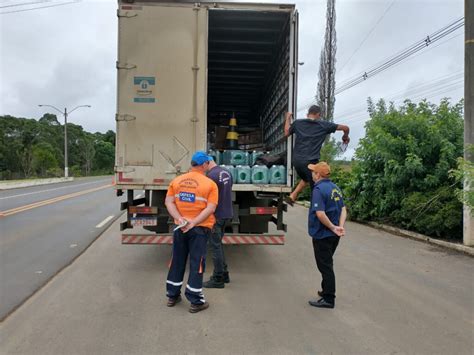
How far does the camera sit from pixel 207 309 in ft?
15.4

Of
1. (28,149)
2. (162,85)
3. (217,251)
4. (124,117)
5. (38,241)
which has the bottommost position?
(38,241)

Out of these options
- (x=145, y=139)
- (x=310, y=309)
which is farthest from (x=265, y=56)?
(x=310, y=309)

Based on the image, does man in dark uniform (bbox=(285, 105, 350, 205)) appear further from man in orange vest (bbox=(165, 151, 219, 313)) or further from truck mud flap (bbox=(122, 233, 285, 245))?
man in orange vest (bbox=(165, 151, 219, 313))

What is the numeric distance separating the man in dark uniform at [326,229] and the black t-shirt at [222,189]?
1255 mm

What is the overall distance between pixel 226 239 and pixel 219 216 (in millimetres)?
745

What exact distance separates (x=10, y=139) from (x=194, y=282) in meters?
63.4

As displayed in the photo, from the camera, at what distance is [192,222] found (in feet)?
14.8

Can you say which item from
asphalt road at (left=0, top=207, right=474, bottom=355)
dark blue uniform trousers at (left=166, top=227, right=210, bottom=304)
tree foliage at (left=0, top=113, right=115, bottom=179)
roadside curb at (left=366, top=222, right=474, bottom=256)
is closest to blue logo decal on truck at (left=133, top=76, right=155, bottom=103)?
dark blue uniform trousers at (left=166, top=227, right=210, bottom=304)

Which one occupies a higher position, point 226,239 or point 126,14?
point 126,14

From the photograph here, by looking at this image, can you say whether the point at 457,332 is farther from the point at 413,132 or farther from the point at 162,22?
the point at 413,132

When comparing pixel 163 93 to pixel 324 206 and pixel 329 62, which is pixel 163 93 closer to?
pixel 324 206

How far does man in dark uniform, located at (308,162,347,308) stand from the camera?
477 cm

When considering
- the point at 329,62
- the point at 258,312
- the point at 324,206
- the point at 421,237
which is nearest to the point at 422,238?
the point at 421,237

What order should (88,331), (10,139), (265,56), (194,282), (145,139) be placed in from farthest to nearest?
(10,139) → (265,56) → (145,139) → (194,282) → (88,331)
